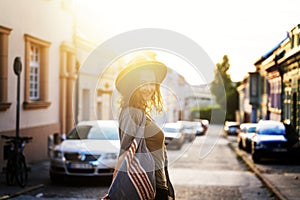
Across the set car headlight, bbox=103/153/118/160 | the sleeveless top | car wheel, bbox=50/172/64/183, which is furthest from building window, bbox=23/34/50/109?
the sleeveless top

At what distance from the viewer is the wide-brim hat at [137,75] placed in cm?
411

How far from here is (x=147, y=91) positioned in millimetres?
4191

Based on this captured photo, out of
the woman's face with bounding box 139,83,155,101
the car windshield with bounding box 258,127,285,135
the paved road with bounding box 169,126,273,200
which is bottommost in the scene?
the paved road with bounding box 169,126,273,200

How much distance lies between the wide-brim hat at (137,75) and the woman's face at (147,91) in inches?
1.3

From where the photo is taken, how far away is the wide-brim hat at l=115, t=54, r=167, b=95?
411 centimetres

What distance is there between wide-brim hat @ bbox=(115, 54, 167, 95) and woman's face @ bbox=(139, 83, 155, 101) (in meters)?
0.03

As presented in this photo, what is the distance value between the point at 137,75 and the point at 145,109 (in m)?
0.26

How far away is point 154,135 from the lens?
405 cm

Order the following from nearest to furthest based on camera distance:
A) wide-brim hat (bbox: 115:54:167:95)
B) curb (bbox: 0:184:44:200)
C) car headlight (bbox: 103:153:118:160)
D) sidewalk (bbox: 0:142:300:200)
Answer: wide-brim hat (bbox: 115:54:167:95)
curb (bbox: 0:184:44:200)
sidewalk (bbox: 0:142:300:200)
car headlight (bbox: 103:153:118:160)

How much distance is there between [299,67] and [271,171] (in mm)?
3335

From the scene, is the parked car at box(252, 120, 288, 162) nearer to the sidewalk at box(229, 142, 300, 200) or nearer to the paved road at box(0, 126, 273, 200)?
the sidewalk at box(229, 142, 300, 200)

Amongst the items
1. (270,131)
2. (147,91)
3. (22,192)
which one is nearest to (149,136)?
(147,91)

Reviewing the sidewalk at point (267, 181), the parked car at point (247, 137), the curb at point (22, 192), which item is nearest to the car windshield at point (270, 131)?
the sidewalk at point (267, 181)

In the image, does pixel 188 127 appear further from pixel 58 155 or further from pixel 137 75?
pixel 58 155
